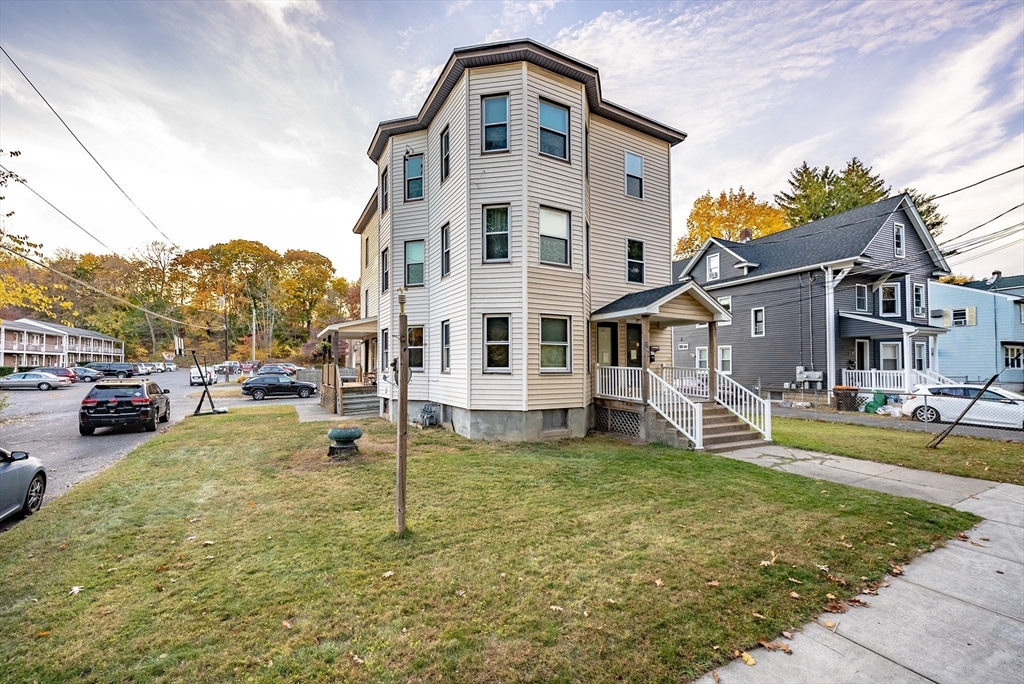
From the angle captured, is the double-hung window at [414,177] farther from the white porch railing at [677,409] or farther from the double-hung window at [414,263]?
the white porch railing at [677,409]

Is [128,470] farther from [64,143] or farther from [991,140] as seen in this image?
[991,140]

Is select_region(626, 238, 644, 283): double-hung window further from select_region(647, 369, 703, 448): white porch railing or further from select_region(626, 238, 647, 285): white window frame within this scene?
select_region(647, 369, 703, 448): white porch railing

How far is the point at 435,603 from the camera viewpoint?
339 cm

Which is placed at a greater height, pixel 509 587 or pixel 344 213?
pixel 344 213

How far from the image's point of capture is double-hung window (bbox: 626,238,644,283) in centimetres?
1316

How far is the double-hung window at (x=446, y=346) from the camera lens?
11711mm

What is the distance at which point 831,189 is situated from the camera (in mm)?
37656

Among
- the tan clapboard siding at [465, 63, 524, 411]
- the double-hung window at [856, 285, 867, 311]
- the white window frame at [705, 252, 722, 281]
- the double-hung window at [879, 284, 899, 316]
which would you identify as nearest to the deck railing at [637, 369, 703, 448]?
the tan clapboard siding at [465, 63, 524, 411]

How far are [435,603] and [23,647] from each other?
9.17ft

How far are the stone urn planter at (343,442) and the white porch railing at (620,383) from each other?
21.6ft

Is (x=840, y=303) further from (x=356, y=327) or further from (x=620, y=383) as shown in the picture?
(x=356, y=327)

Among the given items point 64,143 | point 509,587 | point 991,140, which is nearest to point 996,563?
point 509,587

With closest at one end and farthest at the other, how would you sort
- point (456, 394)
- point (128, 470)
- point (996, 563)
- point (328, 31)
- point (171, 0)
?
1. point (996, 563)
2. point (128, 470)
3. point (171, 0)
4. point (456, 394)
5. point (328, 31)

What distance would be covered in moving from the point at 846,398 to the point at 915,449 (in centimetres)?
982
